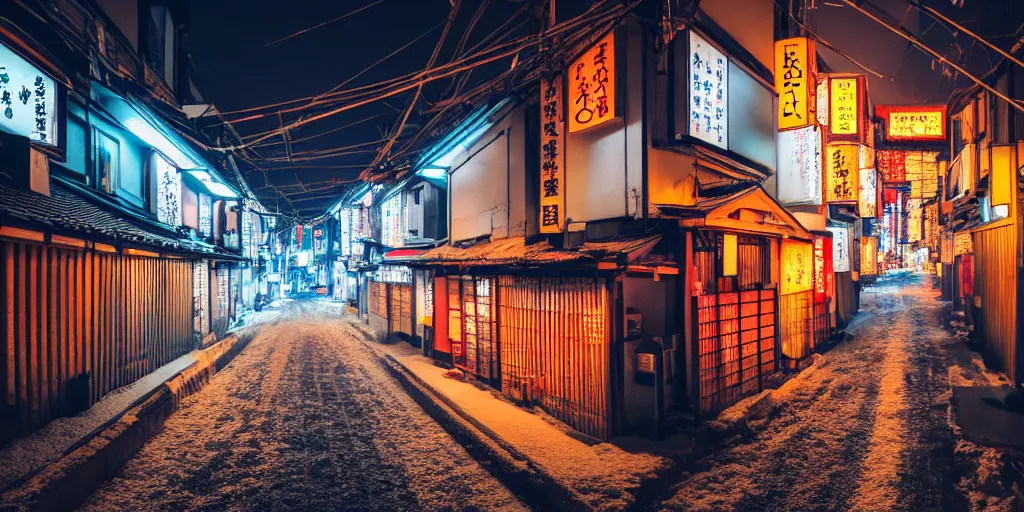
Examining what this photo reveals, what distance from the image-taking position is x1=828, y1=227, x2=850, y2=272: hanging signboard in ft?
65.9

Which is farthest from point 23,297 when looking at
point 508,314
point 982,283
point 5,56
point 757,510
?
point 982,283

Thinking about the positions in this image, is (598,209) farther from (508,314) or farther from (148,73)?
(148,73)

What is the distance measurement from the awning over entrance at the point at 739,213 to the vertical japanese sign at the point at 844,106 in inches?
198

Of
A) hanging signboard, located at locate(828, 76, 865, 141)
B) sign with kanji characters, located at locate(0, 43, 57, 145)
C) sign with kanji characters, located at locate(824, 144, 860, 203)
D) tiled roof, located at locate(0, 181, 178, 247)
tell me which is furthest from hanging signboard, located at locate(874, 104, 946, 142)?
sign with kanji characters, located at locate(0, 43, 57, 145)

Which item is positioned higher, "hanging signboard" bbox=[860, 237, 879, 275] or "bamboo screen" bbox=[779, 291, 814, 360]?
"hanging signboard" bbox=[860, 237, 879, 275]

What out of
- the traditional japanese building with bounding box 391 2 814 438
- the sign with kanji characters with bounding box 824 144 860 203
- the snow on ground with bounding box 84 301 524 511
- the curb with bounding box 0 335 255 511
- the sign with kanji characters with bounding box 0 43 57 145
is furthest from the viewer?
the sign with kanji characters with bounding box 824 144 860 203

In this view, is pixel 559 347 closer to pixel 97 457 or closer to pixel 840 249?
pixel 97 457

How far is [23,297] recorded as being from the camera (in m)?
8.45

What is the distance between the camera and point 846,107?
53.7ft

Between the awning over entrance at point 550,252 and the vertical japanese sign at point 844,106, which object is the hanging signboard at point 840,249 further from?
the awning over entrance at point 550,252

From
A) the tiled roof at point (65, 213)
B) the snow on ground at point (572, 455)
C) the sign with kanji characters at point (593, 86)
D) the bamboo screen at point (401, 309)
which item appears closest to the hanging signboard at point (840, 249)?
the sign with kanji characters at point (593, 86)

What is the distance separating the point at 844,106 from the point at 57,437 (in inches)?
970

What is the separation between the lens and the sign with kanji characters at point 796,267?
14.8 m

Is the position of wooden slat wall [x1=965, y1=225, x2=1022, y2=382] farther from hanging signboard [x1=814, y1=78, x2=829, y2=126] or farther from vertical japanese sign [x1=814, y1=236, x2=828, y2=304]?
hanging signboard [x1=814, y1=78, x2=829, y2=126]
